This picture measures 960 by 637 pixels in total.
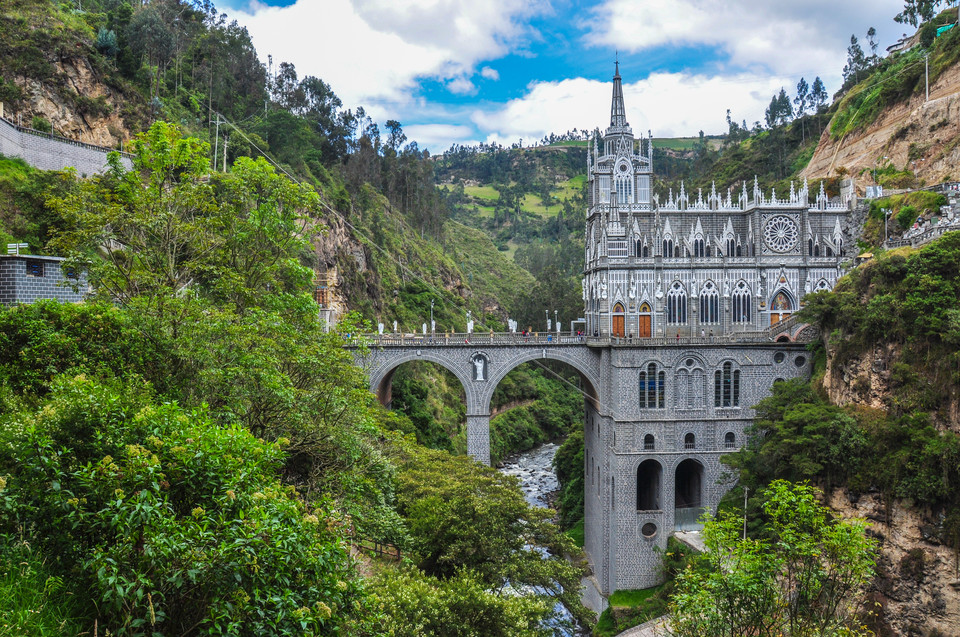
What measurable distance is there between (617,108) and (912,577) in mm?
28666

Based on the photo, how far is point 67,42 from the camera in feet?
122

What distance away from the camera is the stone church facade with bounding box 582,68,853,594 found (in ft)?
107

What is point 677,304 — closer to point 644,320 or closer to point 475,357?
point 644,320

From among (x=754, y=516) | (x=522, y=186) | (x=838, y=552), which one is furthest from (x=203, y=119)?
(x=522, y=186)

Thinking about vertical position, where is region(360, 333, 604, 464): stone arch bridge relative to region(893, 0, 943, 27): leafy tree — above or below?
below

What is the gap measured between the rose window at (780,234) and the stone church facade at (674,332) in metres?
0.07

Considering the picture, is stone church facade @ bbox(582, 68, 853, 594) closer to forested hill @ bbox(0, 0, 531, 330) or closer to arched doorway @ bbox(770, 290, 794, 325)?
arched doorway @ bbox(770, 290, 794, 325)

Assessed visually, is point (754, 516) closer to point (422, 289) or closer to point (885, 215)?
point (885, 215)

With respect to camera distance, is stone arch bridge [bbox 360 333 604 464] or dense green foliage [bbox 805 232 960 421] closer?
dense green foliage [bbox 805 232 960 421]

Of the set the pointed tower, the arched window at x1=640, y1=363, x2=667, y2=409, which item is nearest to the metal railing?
the pointed tower

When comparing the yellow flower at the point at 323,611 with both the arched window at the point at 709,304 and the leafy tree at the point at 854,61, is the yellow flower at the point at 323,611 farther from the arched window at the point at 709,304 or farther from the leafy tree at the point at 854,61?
the leafy tree at the point at 854,61

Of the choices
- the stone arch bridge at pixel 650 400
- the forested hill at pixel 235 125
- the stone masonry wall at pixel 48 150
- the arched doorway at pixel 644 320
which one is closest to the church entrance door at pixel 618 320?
the arched doorway at pixel 644 320

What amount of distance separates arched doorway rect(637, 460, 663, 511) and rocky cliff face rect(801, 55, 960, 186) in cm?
2518

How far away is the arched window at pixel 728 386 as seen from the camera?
108ft
